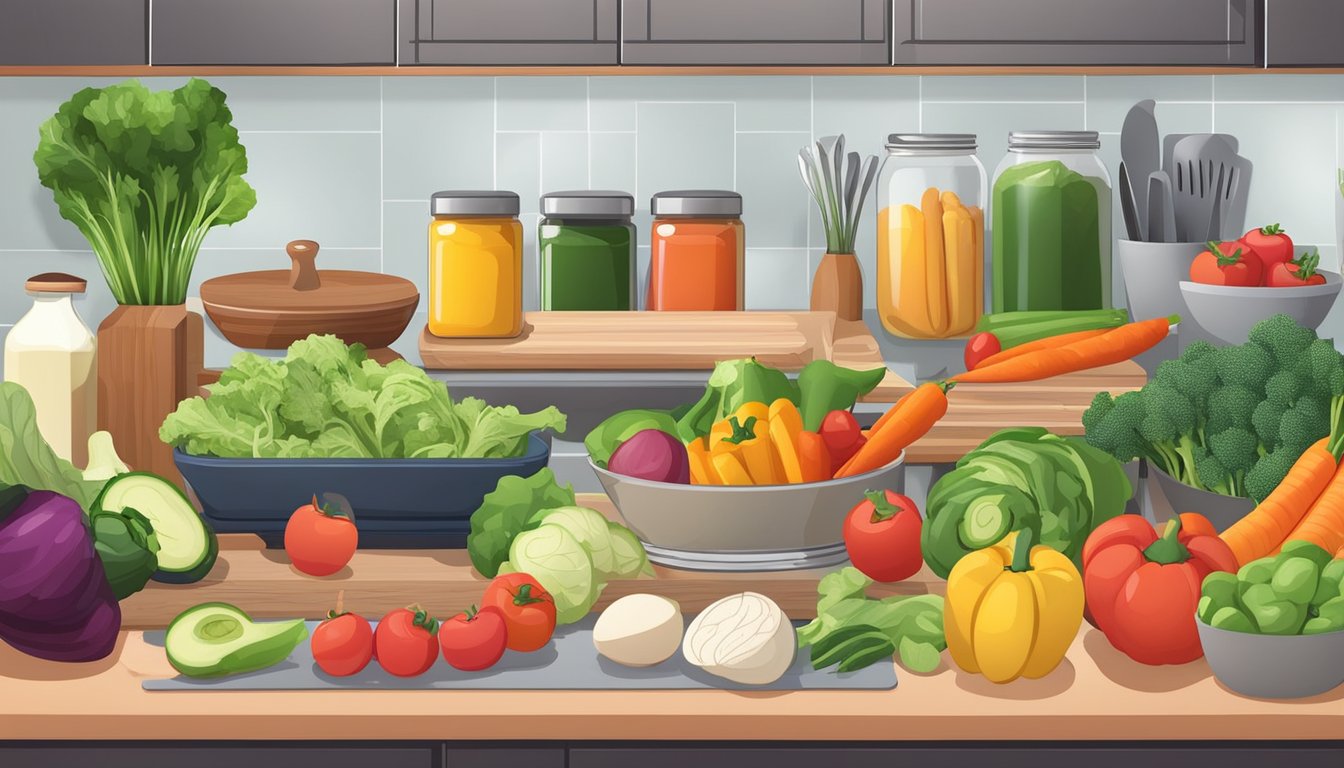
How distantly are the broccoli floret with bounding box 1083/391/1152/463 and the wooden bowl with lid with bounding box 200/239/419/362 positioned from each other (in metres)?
1.21

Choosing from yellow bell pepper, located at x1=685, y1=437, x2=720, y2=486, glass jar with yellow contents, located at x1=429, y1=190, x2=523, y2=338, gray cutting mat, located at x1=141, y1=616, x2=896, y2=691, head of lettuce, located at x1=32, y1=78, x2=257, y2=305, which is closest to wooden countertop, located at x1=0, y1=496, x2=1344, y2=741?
gray cutting mat, located at x1=141, y1=616, x2=896, y2=691

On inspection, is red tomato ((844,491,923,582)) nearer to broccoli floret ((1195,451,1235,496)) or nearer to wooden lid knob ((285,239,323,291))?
broccoli floret ((1195,451,1235,496))

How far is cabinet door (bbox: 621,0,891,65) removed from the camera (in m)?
2.61

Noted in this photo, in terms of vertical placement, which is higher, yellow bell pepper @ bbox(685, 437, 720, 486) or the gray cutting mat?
yellow bell pepper @ bbox(685, 437, 720, 486)

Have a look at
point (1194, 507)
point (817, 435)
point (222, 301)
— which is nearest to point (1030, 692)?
point (817, 435)

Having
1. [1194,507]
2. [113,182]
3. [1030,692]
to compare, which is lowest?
[1030,692]

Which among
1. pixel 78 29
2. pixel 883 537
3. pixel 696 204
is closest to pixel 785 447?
pixel 883 537

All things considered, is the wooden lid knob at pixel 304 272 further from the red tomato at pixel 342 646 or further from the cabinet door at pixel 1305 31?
the cabinet door at pixel 1305 31

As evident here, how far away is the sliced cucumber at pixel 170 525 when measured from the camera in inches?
52.5

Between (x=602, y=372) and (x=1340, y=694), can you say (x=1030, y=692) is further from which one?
(x=602, y=372)

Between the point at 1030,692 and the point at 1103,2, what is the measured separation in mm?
1756

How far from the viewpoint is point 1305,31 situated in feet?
8.52

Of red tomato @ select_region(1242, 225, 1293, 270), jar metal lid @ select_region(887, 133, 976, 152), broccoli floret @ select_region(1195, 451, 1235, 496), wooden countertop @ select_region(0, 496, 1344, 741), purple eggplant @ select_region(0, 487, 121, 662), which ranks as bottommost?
wooden countertop @ select_region(0, 496, 1344, 741)

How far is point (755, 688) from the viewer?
46.0 inches
